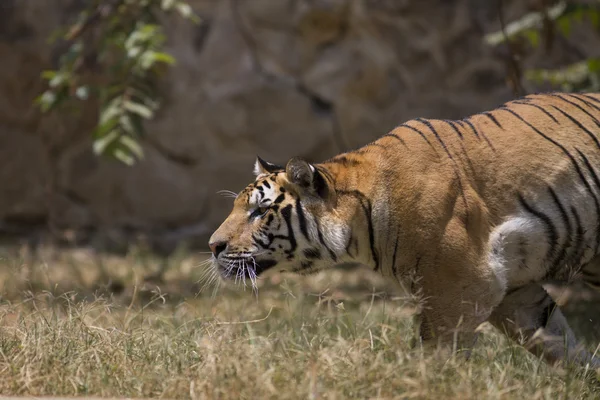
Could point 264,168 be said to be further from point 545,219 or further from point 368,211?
point 545,219

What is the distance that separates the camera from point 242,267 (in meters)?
3.89

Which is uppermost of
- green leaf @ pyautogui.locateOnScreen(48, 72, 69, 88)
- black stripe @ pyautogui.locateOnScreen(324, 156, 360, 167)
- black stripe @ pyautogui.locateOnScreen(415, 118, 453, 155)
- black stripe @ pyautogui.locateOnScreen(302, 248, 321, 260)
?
green leaf @ pyautogui.locateOnScreen(48, 72, 69, 88)

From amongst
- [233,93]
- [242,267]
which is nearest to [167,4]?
[242,267]

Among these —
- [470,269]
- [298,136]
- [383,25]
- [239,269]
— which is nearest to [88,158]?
[298,136]

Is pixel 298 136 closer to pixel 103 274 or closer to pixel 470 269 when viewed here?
pixel 103 274

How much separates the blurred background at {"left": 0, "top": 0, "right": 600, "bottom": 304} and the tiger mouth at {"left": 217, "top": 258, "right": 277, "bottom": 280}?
4.99m

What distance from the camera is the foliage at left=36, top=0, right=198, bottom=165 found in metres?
5.53

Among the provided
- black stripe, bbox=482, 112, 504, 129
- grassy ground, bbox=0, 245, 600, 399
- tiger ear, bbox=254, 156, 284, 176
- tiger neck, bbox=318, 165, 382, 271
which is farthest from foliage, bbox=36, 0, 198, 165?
black stripe, bbox=482, 112, 504, 129

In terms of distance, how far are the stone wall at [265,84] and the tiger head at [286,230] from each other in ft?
16.8

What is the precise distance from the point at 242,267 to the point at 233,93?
209 inches

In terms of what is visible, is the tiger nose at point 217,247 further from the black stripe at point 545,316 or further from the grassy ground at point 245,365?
the black stripe at point 545,316

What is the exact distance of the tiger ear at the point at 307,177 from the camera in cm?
386

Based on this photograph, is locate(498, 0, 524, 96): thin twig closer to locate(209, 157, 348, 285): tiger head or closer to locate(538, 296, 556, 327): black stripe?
locate(538, 296, 556, 327): black stripe

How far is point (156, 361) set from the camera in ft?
12.0
